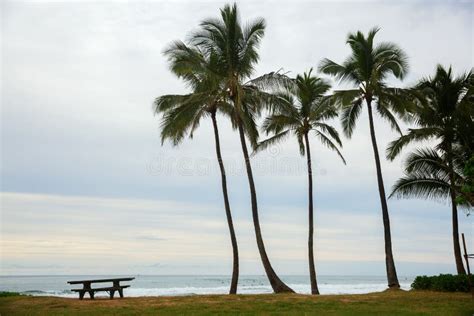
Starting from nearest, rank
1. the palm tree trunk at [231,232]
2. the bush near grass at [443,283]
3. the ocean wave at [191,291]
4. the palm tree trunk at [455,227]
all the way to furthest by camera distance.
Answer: the bush near grass at [443,283], the palm tree trunk at [231,232], the palm tree trunk at [455,227], the ocean wave at [191,291]

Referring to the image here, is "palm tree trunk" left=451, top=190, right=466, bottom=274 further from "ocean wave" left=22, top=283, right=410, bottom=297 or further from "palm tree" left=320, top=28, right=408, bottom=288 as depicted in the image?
"ocean wave" left=22, top=283, right=410, bottom=297

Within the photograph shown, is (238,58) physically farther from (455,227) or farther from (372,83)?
(455,227)

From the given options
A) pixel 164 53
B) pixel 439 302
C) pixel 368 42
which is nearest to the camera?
pixel 439 302

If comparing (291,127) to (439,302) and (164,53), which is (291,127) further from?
(439,302)

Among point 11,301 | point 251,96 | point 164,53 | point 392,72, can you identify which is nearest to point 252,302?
point 11,301

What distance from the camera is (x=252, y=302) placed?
56.2 feet

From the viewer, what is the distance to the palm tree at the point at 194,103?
22.6m

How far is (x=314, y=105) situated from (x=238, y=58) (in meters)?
4.75

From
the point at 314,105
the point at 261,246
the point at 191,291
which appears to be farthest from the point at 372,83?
the point at 191,291

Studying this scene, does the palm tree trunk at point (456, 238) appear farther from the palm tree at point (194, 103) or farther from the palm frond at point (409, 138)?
the palm tree at point (194, 103)

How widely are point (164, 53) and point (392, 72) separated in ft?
33.6

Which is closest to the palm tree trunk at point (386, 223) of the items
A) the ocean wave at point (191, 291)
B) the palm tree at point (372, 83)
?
the palm tree at point (372, 83)

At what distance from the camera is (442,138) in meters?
25.2

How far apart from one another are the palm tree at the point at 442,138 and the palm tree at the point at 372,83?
1291 millimetres
